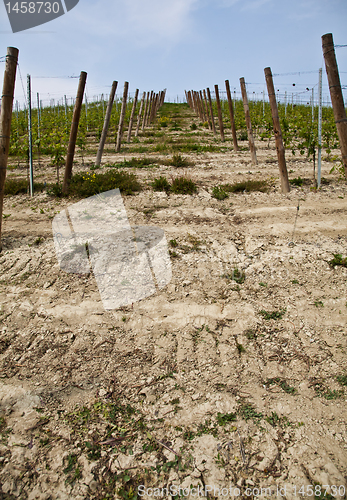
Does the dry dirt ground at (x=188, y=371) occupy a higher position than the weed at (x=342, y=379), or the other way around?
the dry dirt ground at (x=188, y=371)

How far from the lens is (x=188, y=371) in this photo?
3043mm

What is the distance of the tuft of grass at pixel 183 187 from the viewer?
6.64m

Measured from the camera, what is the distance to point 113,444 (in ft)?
7.97

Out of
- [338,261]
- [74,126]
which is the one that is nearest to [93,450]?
[338,261]

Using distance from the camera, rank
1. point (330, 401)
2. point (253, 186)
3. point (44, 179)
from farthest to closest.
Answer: point (44, 179) < point (253, 186) < point (330, 401)

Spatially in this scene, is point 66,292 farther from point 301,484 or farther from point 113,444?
point 301,484

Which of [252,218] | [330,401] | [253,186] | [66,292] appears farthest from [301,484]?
[253,186]

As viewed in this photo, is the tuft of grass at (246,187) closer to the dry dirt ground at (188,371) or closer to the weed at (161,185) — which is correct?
the weed at (161,185)

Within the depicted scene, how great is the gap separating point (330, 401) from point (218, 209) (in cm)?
402

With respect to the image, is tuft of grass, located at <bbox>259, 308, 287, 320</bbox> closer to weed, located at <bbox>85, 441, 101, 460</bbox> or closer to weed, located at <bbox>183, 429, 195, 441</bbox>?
weed, located at <bbox>183, 429, 195, 441</bbox>

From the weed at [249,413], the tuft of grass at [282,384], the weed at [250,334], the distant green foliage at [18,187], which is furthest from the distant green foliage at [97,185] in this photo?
the weed at [249,413]

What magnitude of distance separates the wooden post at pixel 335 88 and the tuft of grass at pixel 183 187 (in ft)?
10.4

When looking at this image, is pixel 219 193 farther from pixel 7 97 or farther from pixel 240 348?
pixel 7 97

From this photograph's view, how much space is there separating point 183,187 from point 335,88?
334 cm
